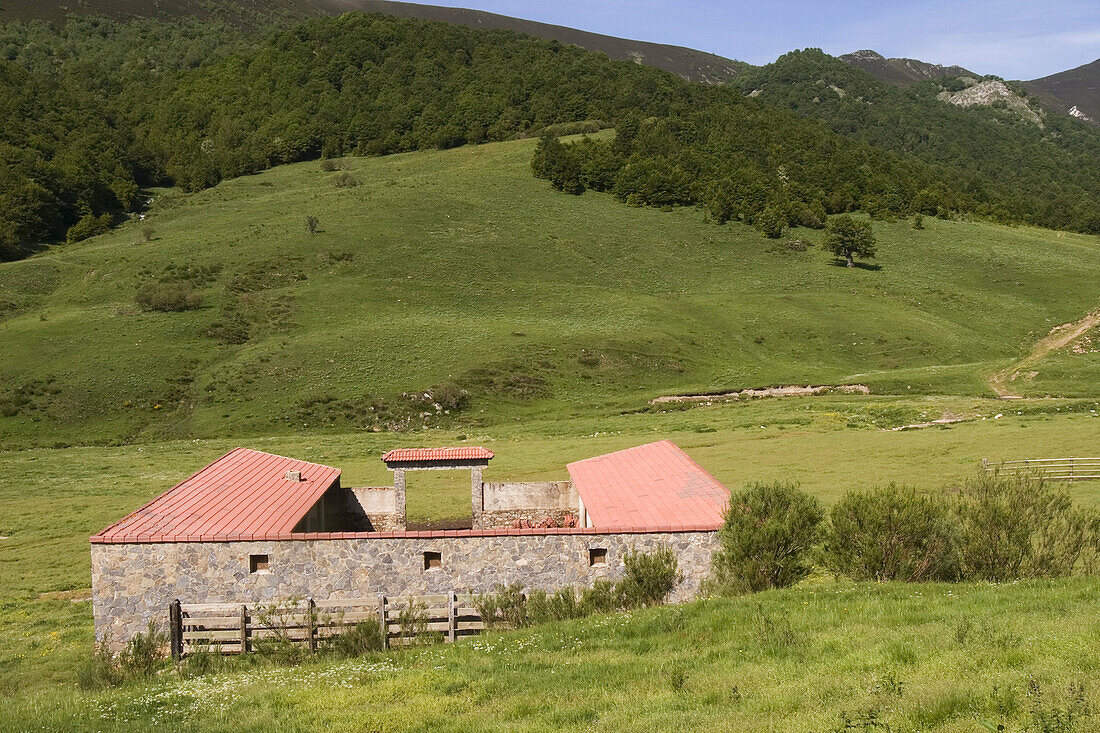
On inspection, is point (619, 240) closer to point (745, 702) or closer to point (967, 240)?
point (967, 240)

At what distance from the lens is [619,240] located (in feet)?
333

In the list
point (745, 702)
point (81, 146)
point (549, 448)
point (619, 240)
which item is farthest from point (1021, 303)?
point (81, 146)

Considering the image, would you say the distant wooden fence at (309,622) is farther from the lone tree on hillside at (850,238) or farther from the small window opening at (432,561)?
the lone tree on hillside at (850,238)

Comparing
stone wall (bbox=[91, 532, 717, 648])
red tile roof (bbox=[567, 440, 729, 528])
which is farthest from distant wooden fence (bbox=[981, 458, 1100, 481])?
A: stone wall (bbox=[91, 532, 717, 648])

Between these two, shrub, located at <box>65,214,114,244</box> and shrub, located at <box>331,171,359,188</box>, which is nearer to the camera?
shrub, located at <box>65,214,114,244</box>

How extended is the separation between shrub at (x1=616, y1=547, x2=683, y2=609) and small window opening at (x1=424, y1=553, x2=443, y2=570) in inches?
143

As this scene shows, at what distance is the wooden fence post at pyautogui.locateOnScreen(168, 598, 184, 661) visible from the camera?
15047 millimetres

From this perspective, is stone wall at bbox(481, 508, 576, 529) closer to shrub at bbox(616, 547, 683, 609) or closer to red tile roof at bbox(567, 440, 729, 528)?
red tile roof at bbox(567, 440, 729, 528)

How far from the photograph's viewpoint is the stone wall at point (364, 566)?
52.9 feet

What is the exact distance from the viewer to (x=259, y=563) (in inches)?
647

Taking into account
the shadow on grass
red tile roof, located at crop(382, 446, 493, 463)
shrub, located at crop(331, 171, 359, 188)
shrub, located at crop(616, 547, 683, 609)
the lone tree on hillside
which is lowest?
shrub, located at crop(616, 547, 683, 609)

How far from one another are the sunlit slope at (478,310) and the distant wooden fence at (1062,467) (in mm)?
25813

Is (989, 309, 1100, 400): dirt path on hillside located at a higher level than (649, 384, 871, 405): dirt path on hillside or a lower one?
higher

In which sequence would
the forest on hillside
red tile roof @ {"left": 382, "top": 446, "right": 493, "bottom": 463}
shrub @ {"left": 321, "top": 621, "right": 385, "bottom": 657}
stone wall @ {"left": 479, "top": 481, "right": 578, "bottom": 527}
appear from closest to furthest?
shrub @ {"left": 321, "top": 621, "right": 385, "bottom": 657}, red tile roof @ {"left": 382, "top": 446, "right": 493, "bottom": 463}, stone wall @ {"left": 479, "top": 481, "right": 578, "bottom": 527}, the forest on hillside
